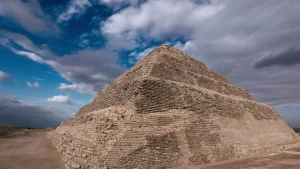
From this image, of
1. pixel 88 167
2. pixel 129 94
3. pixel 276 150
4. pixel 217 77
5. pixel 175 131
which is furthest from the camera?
pixel 217 77

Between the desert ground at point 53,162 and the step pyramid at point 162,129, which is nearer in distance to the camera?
the step pyramid at point 162,129

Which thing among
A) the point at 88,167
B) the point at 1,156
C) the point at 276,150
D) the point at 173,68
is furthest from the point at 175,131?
the point at 1,156

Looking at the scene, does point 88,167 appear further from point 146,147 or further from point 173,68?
point 173,68

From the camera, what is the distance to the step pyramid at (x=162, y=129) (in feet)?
38.6

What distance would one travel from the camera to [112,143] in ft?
38.9

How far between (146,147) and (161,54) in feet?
34.8

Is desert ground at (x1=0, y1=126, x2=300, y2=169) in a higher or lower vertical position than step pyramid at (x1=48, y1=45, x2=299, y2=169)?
lower

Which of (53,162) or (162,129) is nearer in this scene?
(162,129)

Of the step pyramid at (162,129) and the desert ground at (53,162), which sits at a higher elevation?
the step pyramid at (162,129)

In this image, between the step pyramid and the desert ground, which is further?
the desert ground

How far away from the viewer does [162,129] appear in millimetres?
12969

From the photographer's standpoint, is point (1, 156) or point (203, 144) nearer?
point (203, 144)

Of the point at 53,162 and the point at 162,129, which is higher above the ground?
the point at 162,129

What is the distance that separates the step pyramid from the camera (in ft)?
38.6
